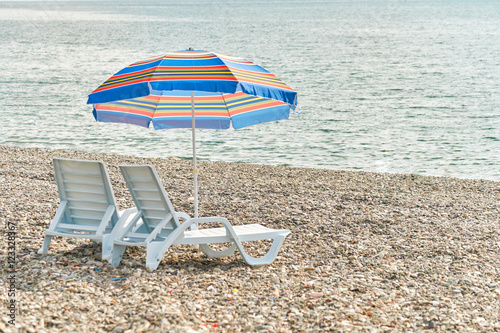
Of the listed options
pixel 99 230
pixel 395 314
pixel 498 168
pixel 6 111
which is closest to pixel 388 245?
pixel 395 314

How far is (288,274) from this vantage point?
5383 millimetres

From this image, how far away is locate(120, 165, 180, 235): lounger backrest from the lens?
198 inches

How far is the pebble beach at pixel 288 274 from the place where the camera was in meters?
4.25

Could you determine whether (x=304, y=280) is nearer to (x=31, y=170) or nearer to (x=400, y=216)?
(x=400, y=216)

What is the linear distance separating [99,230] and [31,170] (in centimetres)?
607

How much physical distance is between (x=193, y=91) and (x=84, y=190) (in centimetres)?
149

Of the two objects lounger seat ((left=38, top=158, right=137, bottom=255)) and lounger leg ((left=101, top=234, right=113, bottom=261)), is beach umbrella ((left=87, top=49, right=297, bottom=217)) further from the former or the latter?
lounger leg ((left=101, top=234, right=113, bottom=261))

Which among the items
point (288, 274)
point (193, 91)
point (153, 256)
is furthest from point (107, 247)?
point (193, 91)

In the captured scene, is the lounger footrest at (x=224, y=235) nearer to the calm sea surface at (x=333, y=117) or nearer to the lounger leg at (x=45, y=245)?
the lounger leg at (x=45, y=245)

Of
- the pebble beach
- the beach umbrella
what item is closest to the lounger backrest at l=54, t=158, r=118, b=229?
the pebble beach

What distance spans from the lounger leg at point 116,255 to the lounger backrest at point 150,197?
1.05ft

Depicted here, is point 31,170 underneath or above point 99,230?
underneath

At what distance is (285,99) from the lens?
18.1 feet

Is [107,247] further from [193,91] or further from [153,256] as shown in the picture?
[193,91]
